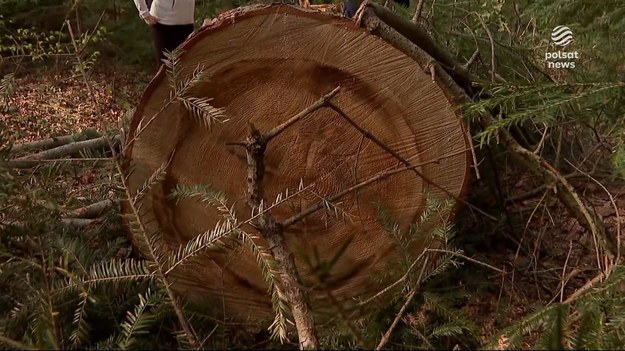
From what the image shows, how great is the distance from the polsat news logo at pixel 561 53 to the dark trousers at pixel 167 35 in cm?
218

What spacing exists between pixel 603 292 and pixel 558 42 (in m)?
2.42

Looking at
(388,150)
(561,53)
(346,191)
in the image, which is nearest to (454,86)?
(388,150)

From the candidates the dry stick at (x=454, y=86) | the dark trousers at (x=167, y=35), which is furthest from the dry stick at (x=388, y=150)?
the dark trousers at (x=167, y=35)

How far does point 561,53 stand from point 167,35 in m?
2.37

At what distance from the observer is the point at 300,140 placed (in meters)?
2.44

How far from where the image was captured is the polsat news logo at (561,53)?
362cm

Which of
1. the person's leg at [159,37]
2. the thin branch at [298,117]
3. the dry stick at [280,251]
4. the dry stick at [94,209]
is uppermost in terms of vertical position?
the thin branch at [298,117]

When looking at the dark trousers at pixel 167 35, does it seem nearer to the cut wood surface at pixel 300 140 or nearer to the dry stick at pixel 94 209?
the dry stick at pixel 94 209

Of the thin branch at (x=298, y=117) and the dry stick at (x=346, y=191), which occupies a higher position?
the thin branch at (x=298, y=117)

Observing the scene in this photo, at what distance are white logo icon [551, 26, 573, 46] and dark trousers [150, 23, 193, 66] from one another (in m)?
2.22

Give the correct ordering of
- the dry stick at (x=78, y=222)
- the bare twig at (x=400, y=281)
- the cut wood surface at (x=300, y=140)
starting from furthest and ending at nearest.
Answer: the dry stick at (x=78, y=222) < the cut wood surface at (x=300, y=140) < the bare twig at (x=400, y=281)

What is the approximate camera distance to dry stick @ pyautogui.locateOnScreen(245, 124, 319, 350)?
1852 millimetres

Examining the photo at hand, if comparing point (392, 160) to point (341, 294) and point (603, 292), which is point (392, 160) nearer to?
point (341, 294)

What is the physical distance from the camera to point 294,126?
2.43m
